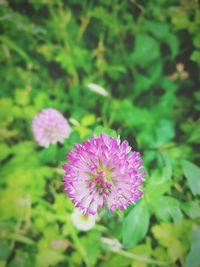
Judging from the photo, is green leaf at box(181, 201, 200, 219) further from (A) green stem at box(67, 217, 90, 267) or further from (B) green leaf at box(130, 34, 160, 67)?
(B) green leaf at box(130, 34, 160, 67)

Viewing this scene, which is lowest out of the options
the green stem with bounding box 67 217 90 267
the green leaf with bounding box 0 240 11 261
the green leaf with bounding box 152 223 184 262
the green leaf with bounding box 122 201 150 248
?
the green leaf with bounding box 0 240 11 261

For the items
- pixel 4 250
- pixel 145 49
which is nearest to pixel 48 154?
pixel 4 250

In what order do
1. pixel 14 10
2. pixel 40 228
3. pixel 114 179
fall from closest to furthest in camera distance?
pixel 114 179 < pixel 40 228 < pixel 14 10

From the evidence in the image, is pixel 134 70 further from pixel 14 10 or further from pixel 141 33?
pixel 14 10

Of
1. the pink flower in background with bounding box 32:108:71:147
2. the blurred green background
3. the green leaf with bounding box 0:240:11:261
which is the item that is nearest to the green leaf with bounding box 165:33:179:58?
the blurred green background

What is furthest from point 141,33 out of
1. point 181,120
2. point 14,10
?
point 14,10

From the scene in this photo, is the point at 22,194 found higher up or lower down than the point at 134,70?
lower down

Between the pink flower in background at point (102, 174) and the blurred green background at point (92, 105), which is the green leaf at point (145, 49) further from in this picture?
the pink flower in background at point (102, 174)
